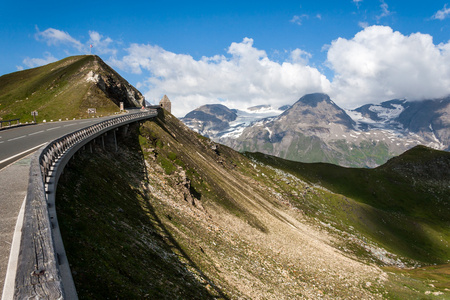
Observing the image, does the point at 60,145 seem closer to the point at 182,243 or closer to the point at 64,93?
the point at 182,243

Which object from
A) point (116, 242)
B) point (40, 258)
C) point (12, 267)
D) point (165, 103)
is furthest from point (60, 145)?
point (165, 103)

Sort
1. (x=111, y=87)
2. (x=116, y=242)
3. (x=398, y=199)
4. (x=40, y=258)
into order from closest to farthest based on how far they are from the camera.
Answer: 1. (x=40, y=258)
2. (x=116, y=242)
3. (x=111, y=87)
4. (x=398, y=199)

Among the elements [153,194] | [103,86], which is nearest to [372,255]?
[153,194]

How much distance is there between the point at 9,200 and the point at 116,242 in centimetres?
613

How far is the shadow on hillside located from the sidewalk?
7.23 ft

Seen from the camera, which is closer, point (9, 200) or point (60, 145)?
point (9, 200)

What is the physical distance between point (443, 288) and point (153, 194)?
5037 centimetres

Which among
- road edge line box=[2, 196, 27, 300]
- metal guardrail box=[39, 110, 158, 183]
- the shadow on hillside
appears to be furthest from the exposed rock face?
road edge line box=[2, 196, 27, 300]

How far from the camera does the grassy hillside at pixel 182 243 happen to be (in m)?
13.5

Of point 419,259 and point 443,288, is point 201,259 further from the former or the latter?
point 419,259

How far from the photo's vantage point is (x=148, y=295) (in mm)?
12633

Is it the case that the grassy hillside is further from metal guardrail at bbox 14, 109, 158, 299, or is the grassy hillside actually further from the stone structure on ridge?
the stone structure on ridge

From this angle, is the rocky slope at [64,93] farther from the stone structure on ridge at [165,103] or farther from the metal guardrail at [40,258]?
the metal guardrail at [40,258]

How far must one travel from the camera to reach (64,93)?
261 feet
